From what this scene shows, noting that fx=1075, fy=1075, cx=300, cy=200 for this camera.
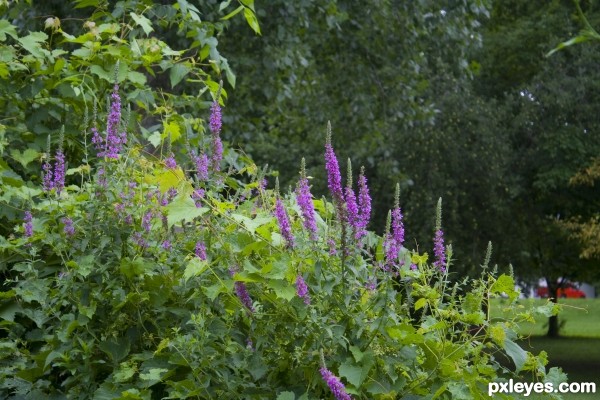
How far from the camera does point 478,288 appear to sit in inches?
122

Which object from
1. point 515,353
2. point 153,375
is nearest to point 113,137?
point 153,375

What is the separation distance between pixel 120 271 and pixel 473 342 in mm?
1095

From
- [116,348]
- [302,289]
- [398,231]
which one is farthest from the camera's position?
[116,348]

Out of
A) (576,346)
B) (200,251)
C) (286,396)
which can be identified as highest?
(200,251)

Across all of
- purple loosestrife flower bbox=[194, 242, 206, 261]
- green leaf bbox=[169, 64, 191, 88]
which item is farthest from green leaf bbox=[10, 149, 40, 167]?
purple loosestrife flower bbox=[194, 242, 206, 261]

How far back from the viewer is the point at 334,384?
2.75m

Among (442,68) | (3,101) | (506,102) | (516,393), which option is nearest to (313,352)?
(516,393)

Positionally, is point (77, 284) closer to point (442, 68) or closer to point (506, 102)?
point (442, 68)

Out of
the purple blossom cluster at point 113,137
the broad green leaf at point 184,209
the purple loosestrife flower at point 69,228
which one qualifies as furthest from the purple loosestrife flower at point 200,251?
the purple blossom cluster at point 113,137

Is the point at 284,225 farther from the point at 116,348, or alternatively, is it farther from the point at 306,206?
the point at 116,348

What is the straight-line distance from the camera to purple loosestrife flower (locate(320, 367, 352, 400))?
2.74 metres

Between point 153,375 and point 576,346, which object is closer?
point 153,375

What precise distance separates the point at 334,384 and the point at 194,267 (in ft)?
1.65

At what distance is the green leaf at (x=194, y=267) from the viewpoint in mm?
2904
